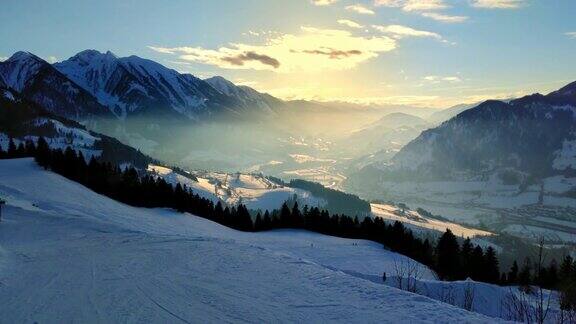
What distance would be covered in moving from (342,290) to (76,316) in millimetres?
11350

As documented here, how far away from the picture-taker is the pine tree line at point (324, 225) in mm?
75938

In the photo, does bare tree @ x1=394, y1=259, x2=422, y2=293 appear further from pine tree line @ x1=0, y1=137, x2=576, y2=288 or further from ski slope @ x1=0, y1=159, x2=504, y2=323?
pine tree line @ x1=0, y1=137, x2=576, y2=288

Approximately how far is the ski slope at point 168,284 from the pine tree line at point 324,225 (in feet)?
119

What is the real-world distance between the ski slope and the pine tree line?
3633 centimetres

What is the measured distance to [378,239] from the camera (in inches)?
3255

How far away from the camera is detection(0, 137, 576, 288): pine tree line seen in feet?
249

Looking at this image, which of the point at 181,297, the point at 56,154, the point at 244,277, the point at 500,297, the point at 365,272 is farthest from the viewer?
the point at 56,154

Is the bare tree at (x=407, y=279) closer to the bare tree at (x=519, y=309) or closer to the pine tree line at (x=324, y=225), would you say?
the bare tree at (x=519, y=309)

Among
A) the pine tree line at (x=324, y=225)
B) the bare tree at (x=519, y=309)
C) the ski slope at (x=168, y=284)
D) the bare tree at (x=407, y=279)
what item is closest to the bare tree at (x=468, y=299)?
the bare tree at (x=519, y=309)

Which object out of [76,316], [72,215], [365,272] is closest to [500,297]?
[365,272]

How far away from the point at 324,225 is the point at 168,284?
66.2 meters

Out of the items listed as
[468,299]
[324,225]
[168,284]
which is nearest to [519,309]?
[468,299]

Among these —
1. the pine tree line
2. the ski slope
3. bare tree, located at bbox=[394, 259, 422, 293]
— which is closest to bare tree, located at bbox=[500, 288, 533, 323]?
the ski slope

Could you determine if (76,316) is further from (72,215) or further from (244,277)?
(72,215)
